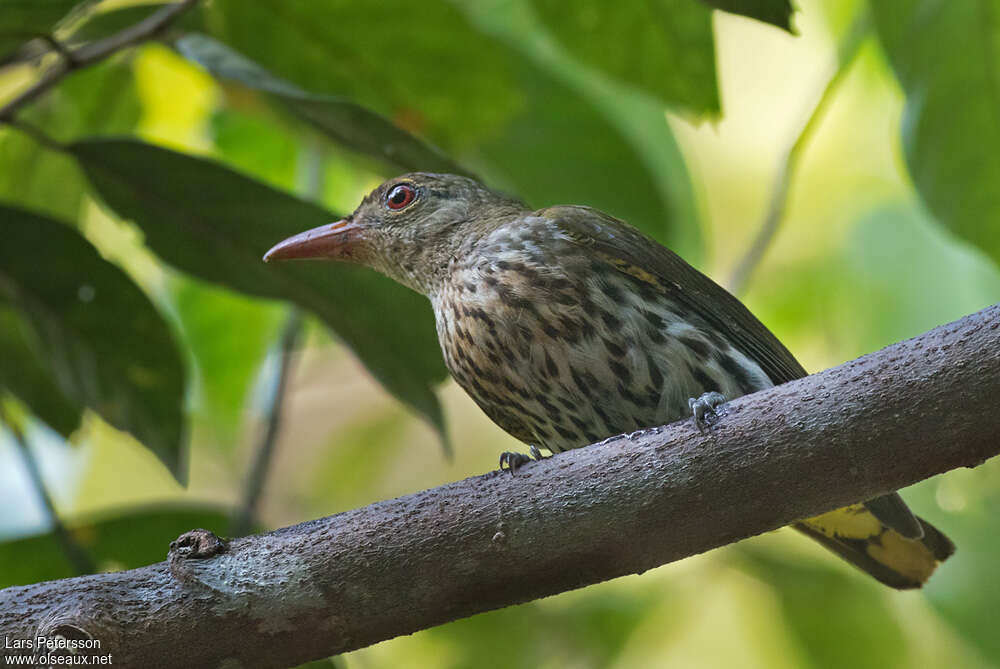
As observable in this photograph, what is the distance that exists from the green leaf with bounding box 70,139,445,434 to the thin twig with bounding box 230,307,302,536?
27.3 inches

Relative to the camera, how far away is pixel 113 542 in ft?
12.4

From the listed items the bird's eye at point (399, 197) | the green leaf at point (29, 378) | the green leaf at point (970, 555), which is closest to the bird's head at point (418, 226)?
the bird's eye at point (399, 197)

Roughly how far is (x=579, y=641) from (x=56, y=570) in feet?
6.04

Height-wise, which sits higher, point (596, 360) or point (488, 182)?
point (488, 182)

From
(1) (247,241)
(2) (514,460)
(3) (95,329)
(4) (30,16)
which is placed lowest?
(2) (514,460)

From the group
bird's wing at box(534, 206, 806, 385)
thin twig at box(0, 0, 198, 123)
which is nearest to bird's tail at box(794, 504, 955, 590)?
bird's wing at box(534, 206, 806, 385)

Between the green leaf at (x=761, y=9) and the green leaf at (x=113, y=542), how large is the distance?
2266mm

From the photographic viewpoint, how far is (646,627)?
175 inches

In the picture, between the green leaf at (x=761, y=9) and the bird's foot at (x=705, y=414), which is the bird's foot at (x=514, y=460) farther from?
the green leaf at (x=761, y=9)

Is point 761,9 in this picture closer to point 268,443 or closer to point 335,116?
point 335,116

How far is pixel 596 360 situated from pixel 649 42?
93 cm

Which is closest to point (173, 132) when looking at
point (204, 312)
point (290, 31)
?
point (204, 312)

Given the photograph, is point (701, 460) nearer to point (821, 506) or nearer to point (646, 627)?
point (821, 506)

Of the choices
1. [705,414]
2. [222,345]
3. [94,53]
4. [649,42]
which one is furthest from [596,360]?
[222,345]
